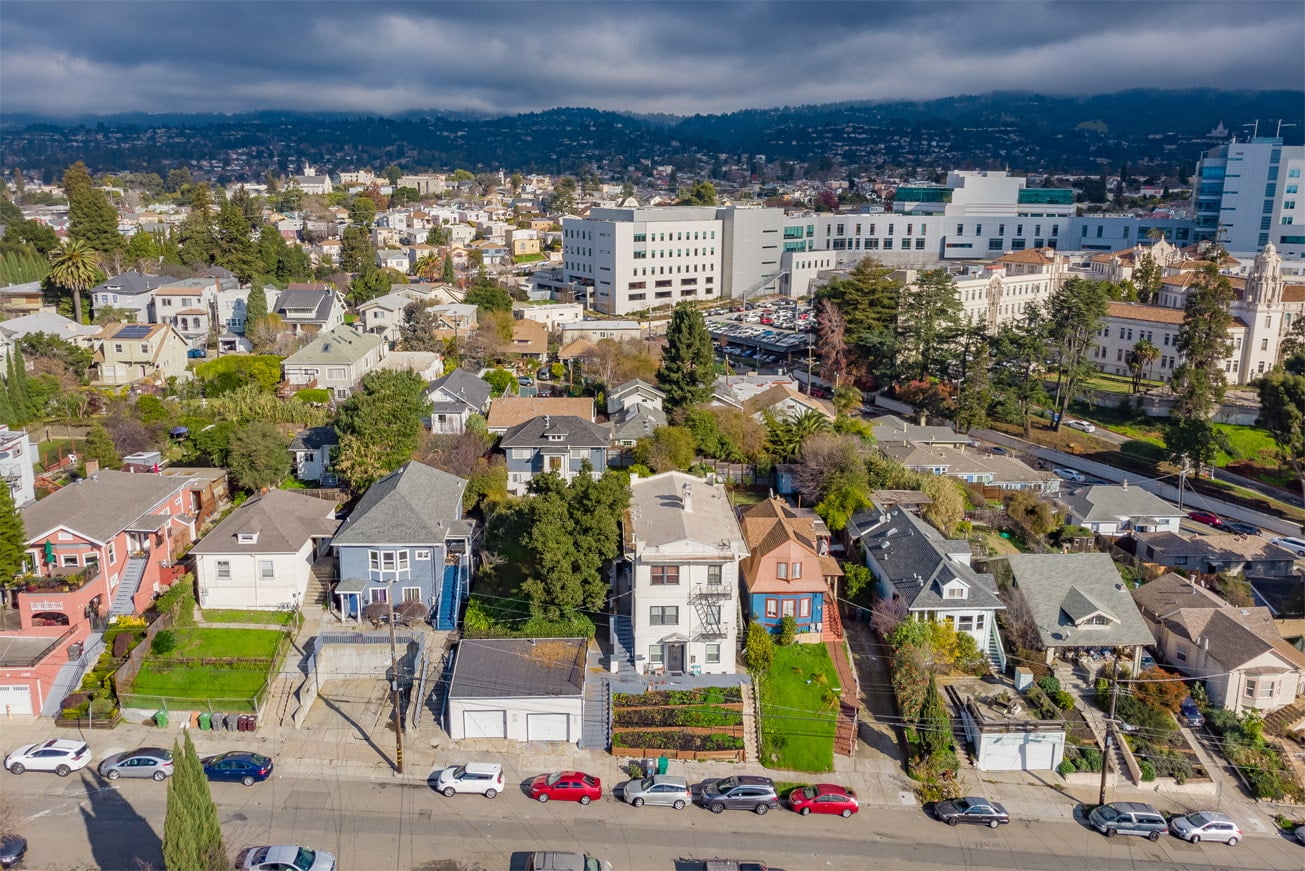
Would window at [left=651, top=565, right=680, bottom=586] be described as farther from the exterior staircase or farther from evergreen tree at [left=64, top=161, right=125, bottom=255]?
evergreen tree at [left=64, top=161, right=125, bottom=255]

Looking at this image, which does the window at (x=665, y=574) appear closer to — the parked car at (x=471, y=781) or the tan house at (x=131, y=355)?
the parked car at (x=471, y=781)

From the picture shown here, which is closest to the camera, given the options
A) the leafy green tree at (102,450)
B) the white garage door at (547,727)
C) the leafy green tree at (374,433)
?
the white garage door at (547,727)

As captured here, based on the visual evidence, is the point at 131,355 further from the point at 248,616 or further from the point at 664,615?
the point at 664,615

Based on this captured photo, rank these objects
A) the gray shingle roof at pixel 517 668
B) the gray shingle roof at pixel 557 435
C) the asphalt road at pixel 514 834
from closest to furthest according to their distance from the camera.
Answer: the asphalt road at pixel 514 834, the gray shingle roof at pixel 517 668, the gray shingle roof at pixel 557 435

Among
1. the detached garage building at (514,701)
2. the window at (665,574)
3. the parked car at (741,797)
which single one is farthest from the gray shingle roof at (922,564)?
the detached garage building at (514,701)

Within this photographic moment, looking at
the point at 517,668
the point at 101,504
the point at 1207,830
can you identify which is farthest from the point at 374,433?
the point at 1207,830

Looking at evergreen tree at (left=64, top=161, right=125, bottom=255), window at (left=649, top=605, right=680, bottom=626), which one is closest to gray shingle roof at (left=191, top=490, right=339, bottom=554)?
window at (left=649, top=605, right=680, bottom=626)

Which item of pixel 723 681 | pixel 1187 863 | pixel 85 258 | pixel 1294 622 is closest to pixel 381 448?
pixel 723 681
